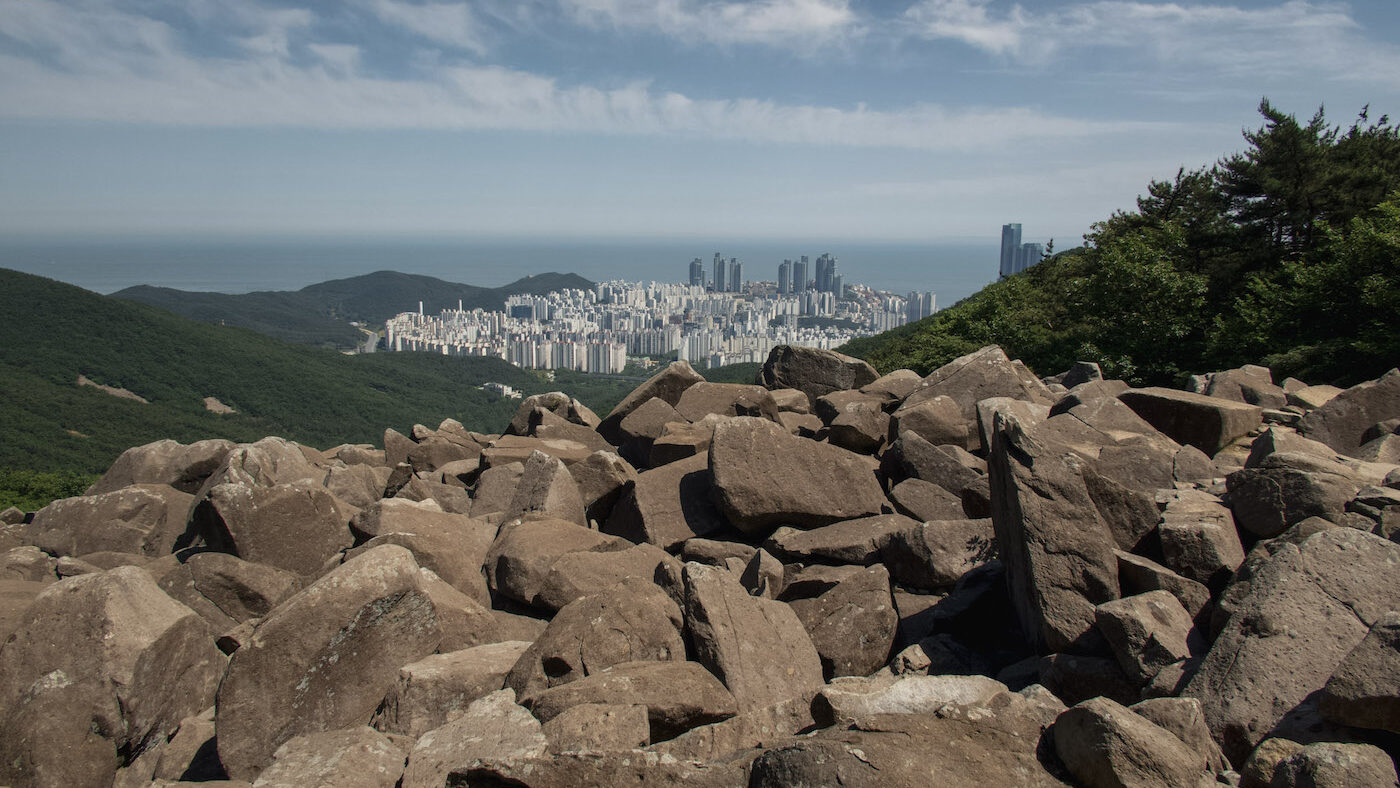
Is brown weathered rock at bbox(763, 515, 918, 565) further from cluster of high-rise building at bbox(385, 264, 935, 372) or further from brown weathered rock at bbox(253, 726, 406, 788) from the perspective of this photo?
cluster of high-rise building at bbox(385, 264, 935, 372)

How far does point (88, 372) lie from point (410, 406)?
29.8 m

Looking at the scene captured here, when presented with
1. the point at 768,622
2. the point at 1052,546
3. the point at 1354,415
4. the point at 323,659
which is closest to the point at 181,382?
the point at 323,659

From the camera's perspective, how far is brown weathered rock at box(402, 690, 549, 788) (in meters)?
3.86

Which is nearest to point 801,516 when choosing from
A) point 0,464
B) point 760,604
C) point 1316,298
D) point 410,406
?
point 760,604

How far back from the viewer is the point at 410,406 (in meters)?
84.3

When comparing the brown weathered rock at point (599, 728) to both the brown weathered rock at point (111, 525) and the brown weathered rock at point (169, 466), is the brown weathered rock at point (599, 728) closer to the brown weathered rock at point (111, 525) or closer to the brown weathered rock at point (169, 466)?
the brown weathered rock at point (111, 525)

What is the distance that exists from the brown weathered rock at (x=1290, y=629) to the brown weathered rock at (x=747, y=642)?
2.06m

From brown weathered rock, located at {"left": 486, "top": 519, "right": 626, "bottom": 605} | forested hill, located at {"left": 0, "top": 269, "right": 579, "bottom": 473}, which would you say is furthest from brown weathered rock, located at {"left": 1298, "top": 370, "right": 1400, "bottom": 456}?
forested hill, located at {"left": 0, "top": 269, "right": 579, "bottom": 473}

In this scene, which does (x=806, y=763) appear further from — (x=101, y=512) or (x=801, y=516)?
(x=101, y=512)

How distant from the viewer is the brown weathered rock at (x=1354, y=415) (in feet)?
26.3

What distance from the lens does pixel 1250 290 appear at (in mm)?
19141

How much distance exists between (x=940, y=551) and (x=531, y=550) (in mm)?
3187

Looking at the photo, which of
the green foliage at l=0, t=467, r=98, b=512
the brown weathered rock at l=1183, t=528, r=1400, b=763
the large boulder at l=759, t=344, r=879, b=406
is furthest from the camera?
the green foliage at l=0, t=467, r=98, b=512

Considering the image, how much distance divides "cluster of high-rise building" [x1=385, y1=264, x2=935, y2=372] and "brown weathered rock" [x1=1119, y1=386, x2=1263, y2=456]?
310 ft
